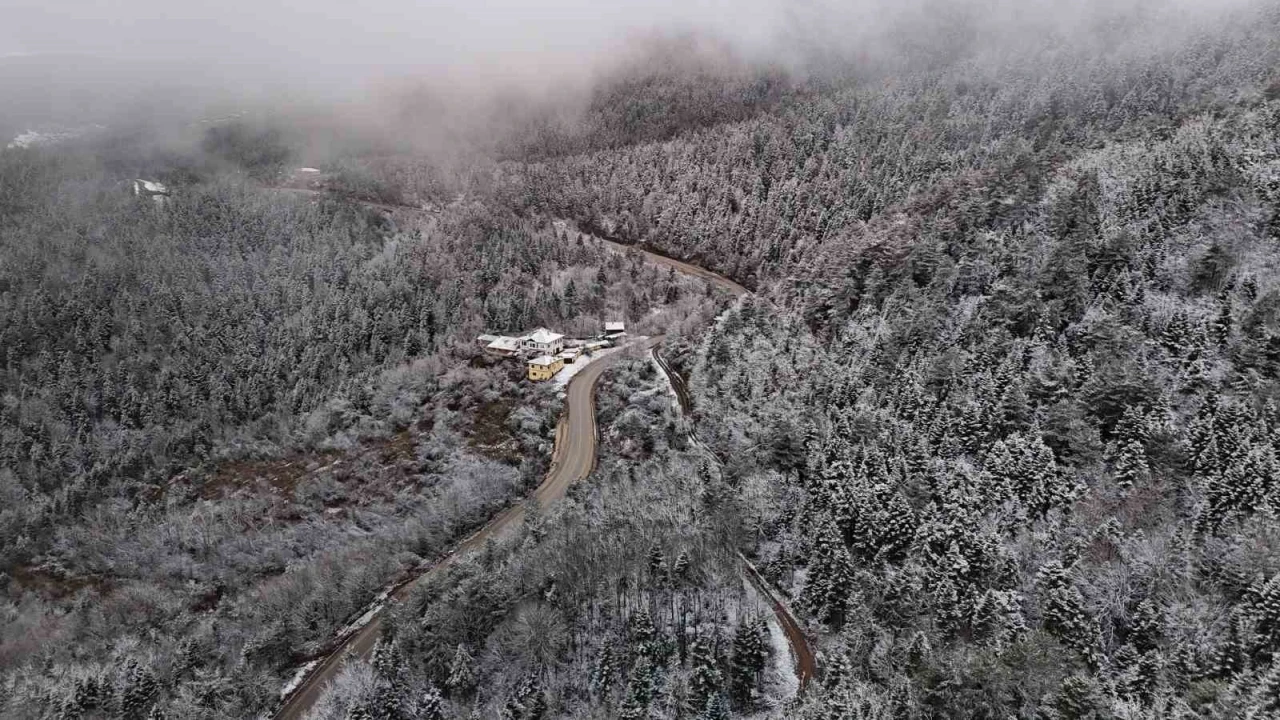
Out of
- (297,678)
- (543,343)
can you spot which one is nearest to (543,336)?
(543,343)

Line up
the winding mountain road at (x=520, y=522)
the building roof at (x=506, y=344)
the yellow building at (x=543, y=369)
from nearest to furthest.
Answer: the winding mountain road at (x=520, y=522) < the yellow building at (x=543, y=369) < the building roof at (x=506, y=344)

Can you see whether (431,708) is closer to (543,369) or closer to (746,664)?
(746,664)

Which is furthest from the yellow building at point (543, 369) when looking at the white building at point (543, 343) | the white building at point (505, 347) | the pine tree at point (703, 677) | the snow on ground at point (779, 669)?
the pine tree at point (703, 677)

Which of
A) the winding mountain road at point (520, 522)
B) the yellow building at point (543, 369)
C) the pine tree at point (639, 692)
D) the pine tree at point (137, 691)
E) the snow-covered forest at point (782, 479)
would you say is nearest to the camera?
the snow-covered forest at point (782, 479)

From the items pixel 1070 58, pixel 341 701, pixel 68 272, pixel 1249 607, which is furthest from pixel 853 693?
pixel 68 272

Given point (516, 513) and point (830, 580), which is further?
point (516, 513)

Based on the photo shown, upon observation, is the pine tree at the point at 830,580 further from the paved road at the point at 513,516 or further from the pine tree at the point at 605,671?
the pine tree at the point at 605,671
